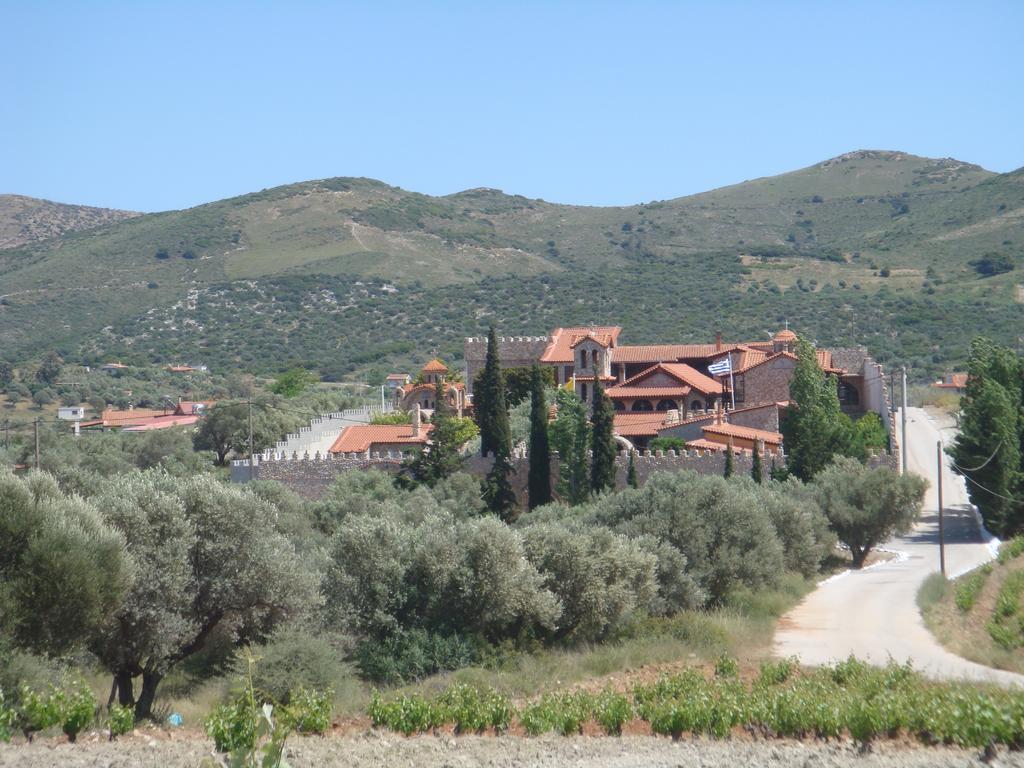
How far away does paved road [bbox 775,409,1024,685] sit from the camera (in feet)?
70.4

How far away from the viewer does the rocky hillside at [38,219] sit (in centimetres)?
15554

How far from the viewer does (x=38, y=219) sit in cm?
16450

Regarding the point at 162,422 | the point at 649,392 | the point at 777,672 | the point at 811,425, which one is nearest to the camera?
the point at 777,672

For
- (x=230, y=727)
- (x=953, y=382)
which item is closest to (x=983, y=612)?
(x=230, y=727)

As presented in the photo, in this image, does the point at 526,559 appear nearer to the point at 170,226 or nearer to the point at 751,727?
the point at 751,727

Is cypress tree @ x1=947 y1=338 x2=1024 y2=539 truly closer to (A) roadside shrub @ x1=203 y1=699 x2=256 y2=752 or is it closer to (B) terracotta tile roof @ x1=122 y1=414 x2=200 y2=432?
(A) roadside shrub @ x1=203 y1=699 x2=256 y2=752

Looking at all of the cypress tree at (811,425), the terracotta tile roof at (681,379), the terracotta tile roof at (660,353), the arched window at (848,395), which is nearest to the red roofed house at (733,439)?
the cypress tree at (811,425)

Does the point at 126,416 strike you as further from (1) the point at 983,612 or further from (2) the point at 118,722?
(2) the point at 118,722

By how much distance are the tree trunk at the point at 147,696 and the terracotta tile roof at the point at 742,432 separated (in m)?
26.4

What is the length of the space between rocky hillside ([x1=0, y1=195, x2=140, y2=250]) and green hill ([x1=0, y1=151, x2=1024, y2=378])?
11222 mm

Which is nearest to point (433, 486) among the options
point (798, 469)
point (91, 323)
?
point (798, 469)

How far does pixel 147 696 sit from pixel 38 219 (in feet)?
513

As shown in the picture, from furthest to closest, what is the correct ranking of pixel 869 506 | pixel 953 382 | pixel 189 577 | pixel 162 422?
pixel 953 382, pixel 162 422, pixel 869 506, pixel 189 577

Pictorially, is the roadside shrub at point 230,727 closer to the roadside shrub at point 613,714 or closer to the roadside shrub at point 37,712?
the roadside shrub at point 37,712
